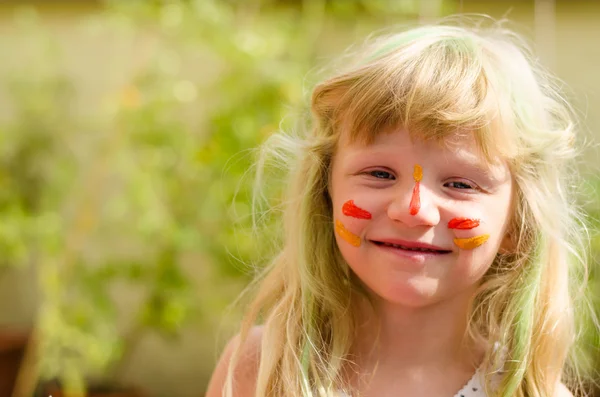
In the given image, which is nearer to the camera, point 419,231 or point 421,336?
point 419,231

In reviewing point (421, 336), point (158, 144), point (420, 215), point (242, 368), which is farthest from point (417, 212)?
point (158, 144)

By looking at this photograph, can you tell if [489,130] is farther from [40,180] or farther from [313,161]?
[40,180]

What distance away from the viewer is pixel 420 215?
2.89 ft

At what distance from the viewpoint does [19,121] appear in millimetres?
2459

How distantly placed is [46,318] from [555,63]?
1.54 metres

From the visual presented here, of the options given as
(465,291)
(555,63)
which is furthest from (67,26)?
(465,291)

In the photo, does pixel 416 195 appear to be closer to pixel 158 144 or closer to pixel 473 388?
pixel 473 388

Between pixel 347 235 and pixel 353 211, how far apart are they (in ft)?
0.11

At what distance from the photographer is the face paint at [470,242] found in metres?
0.91

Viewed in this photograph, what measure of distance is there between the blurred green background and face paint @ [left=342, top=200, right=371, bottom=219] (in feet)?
2.25

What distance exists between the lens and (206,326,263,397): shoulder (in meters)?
1.04

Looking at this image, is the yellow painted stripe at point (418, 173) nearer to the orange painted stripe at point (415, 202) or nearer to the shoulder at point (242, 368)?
the orange painted stripe at point (415, 202)

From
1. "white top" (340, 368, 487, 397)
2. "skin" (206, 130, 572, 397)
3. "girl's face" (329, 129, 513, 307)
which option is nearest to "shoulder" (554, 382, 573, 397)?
"skin" (206, 130, 572, 397)

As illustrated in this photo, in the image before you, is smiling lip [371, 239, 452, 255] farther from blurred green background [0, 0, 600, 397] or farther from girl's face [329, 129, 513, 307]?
blurred green background [0, 0, 600, 397]
